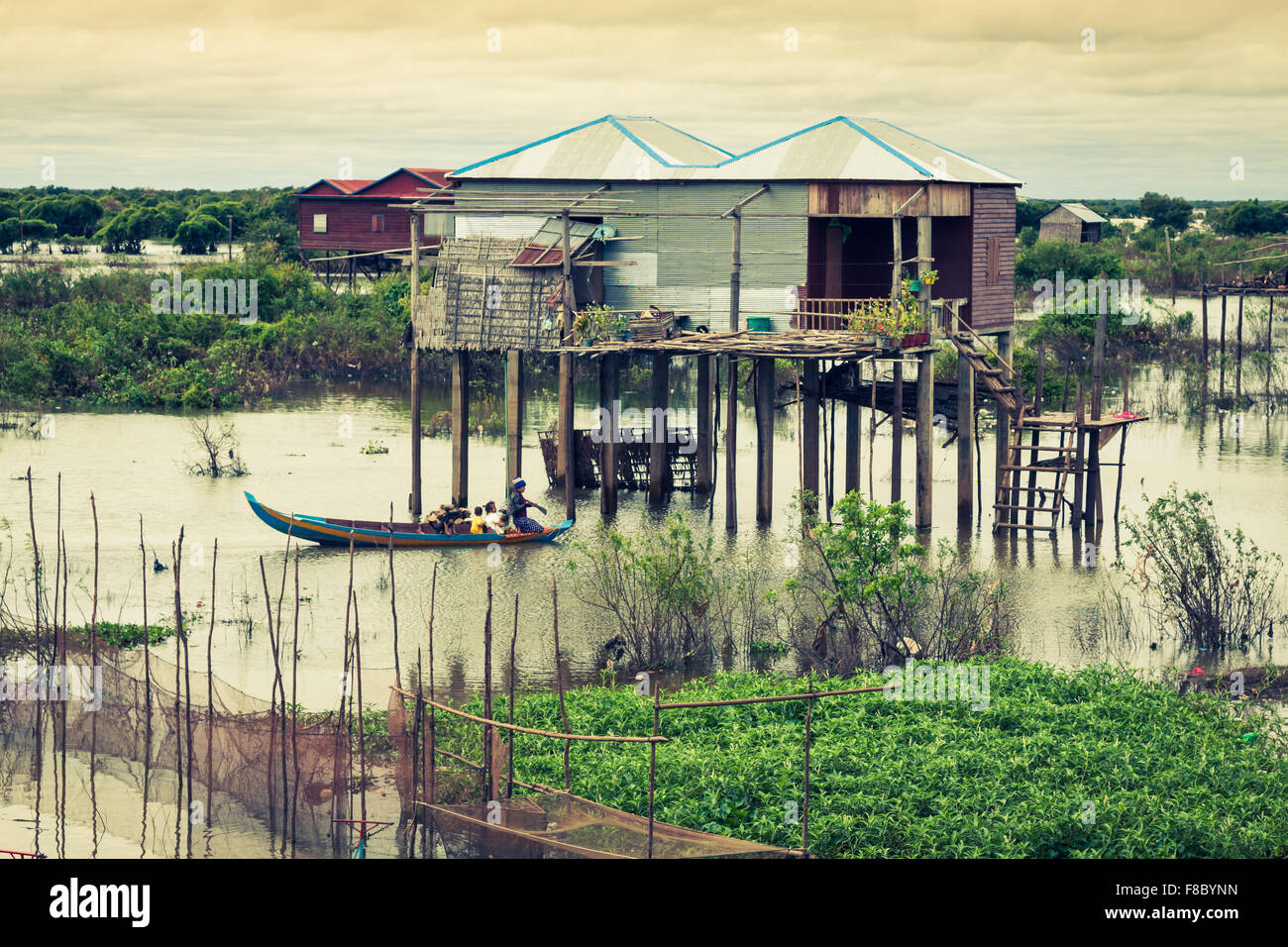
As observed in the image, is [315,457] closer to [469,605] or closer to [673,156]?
[673,156]

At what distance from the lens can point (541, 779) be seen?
1441cm

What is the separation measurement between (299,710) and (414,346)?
1163 centimetres

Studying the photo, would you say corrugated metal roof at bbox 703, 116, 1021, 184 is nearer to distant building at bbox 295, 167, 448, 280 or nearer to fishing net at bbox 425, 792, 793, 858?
fishing net at bbox 425, 792, 793, 858

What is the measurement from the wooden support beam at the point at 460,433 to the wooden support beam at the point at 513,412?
801mm

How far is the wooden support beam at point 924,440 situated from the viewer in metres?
25.8

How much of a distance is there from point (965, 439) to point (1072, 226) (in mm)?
42770

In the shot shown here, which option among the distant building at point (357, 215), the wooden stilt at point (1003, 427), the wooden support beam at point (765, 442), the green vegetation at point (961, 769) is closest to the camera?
the green vegetation at point (961, 769)

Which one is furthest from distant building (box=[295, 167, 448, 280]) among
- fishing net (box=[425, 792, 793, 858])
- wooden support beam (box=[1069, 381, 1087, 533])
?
fishing net (box=[425, 792, 793, 858])

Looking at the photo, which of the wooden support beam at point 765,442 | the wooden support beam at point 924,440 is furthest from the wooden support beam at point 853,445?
the wooden support beam at point 924,440

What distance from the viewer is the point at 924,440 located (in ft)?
84.9

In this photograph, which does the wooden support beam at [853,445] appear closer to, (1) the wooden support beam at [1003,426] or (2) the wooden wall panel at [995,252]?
(2) the wooden wall panel at [995,252]

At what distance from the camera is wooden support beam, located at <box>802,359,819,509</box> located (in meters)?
28.1

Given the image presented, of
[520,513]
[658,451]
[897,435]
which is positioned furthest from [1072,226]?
[520,513]

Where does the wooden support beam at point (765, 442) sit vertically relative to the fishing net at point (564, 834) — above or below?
above
